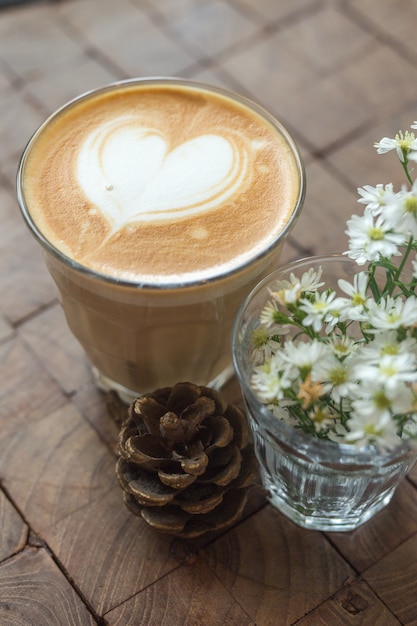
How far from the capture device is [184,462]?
30.4 inches

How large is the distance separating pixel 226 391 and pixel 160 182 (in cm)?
28

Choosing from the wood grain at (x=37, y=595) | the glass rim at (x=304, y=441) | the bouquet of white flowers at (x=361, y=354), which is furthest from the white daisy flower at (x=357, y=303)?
the wood grain at (x=37, y=595)

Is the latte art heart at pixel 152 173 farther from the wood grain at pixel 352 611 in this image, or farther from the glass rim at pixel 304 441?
the wood grain at pixel 352 611

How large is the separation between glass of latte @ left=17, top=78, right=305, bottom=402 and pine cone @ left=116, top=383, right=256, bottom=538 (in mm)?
76

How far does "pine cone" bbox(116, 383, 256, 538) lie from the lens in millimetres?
783

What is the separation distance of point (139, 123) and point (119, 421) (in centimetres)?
34

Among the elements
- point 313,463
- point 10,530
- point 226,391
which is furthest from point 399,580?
point 10,530

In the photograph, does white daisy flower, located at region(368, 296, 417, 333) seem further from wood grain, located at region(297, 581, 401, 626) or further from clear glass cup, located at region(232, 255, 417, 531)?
wood grain, located at region(297, 581, 401, 626)

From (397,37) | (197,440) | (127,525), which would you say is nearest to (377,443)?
(197,440)

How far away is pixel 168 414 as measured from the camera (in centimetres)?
79

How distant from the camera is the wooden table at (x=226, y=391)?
80cm

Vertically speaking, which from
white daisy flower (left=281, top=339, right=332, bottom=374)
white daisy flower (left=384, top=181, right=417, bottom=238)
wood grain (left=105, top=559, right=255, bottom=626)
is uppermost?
white daisy flower (left=384, top=181, right=417, bottom=238)

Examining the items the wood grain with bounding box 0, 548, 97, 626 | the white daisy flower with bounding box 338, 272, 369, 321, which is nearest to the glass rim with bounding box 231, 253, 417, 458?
the white daisy flower with bounding box 338, 272, 369, 321

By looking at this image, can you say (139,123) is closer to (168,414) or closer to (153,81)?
(153,81)
